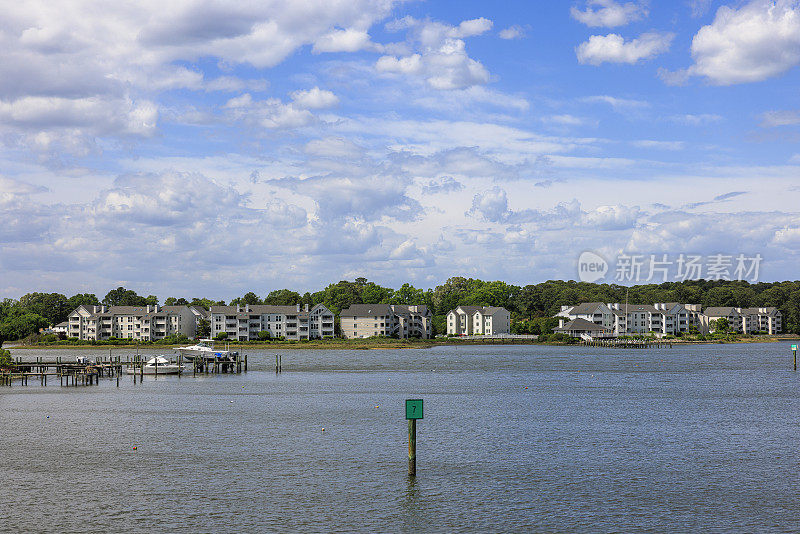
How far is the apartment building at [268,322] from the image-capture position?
580 ft

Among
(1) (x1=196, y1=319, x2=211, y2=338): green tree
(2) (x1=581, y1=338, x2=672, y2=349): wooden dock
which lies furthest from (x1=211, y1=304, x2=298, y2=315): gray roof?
(2) (x1=581, y1=338, x2=672, y2=349): wooden dock

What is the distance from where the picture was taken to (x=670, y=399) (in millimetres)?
58344

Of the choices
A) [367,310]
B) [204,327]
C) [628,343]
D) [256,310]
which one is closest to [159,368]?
[256,310]

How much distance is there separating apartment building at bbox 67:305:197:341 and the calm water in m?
127

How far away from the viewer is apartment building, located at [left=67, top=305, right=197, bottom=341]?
185750 mm

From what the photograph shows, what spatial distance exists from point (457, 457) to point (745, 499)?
11.9 meters

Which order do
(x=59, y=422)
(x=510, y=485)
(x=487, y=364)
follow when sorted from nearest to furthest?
(x=510, y=485)
(x=59, y=422)
(x=487, y=364)

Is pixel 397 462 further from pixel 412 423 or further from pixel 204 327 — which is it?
pixel 204 327

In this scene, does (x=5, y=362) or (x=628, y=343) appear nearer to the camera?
(x=5, y=362)

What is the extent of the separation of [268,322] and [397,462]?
153 metres

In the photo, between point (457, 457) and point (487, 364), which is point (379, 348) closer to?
point (487, 364)

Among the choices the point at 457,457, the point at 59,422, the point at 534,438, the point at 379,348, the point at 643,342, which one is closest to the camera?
the point at 457,457

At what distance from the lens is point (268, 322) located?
181 m

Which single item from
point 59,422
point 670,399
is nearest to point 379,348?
point 670,399
